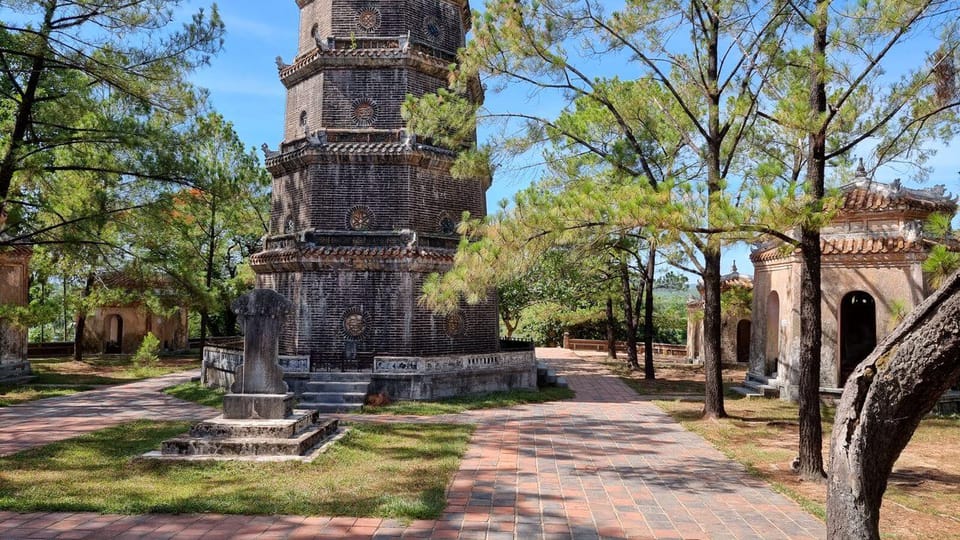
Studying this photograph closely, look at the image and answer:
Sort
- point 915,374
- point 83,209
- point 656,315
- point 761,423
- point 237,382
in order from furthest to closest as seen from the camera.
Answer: point 656,315 → point 83,209 → point 761,423 → point 237,382 → point 915,374

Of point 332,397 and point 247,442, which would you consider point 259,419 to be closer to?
point 247,442

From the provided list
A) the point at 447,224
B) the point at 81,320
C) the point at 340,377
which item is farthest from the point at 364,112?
the point at 81,320

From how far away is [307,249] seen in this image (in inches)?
642

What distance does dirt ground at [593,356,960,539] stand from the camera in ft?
22.5

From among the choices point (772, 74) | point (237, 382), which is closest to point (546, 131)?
point (772, 74)

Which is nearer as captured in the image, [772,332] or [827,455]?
[827,455]

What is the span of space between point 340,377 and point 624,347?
22.8m

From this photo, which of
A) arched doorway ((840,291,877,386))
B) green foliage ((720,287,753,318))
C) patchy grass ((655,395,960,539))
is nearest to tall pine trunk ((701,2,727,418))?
patchy grass ((655,395,960,539))

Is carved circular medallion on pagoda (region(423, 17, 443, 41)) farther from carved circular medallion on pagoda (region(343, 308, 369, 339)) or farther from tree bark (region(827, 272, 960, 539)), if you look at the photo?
tree bark (region(827, 272, 960, 539))

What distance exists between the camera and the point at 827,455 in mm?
10273

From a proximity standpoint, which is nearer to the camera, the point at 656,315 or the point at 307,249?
the point at 307,249

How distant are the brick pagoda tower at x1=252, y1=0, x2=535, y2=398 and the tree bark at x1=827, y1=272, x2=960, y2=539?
12.4 meters

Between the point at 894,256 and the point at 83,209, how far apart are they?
19350mm

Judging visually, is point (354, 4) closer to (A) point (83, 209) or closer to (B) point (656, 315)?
(A) point (83, 209)
